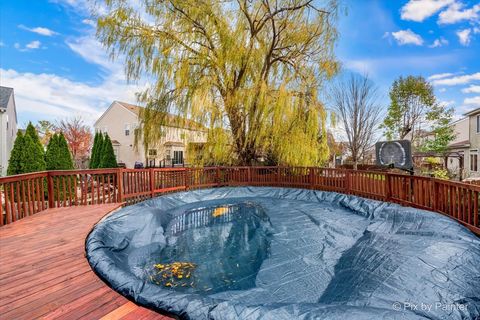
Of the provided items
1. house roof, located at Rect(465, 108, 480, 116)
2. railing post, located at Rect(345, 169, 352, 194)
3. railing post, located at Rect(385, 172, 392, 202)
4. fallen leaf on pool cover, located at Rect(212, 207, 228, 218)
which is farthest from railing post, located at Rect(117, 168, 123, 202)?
house roof, located at Rect(465, 108, 480, 116)

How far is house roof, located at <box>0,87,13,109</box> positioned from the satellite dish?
15.8 meters

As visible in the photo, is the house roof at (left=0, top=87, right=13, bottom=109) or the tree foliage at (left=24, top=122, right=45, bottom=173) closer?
the tree foliage at (left=24, top=122, right=45, bottom=173)

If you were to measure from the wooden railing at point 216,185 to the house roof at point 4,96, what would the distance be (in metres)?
6.60

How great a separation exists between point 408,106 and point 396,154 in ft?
47.0

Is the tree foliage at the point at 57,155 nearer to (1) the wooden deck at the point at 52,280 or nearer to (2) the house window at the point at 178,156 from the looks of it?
(1) the wooden deck at the point at 52,280

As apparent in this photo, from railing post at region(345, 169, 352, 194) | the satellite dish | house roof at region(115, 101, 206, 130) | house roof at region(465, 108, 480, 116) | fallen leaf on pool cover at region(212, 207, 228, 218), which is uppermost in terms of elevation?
house roof at region(465, 108, 480, 116)

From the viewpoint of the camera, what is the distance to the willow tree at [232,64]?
7945 mm

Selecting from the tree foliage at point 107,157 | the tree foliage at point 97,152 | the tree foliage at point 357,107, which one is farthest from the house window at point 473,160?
the tree foliage at point 97,152

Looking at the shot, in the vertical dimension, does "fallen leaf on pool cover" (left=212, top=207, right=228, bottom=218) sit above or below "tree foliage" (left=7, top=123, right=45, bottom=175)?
below

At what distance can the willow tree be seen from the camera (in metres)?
7.95

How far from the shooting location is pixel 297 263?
3389 mm

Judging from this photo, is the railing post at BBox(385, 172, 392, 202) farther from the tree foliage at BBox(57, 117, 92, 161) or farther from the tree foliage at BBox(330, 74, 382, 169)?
the tree foliage at BBox(57, 117, 92, 161)

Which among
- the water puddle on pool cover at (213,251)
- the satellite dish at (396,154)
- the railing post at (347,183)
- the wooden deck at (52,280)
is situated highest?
the satellite dish at (396,154)

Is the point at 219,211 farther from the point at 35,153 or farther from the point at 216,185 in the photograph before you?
the point at 35,153
